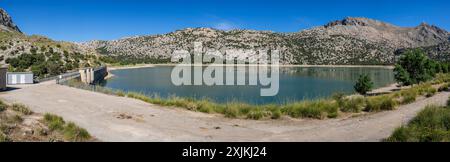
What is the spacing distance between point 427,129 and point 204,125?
20.7 ft

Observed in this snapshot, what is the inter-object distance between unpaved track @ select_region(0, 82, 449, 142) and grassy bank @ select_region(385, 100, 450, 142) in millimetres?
585

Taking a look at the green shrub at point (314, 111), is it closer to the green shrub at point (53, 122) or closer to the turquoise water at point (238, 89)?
the turquoise water at point (238, 89)

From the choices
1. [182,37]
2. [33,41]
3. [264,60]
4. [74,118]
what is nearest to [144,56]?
[182,37]

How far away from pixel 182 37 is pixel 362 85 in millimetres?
142721

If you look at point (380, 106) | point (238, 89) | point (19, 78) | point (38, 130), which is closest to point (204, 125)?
point (38, 130)

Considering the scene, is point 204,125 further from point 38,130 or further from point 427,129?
point 427,129

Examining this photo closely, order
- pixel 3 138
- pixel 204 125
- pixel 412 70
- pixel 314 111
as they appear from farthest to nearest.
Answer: pixel 412 70 → pixel 314 111 → pixel 204 125 → pixel 3 138

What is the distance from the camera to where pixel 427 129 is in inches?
388

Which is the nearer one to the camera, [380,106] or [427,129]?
[427,129]

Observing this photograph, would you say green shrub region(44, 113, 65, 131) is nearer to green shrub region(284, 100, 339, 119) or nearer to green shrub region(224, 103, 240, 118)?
green shrub region(224, 103, 240, 118)

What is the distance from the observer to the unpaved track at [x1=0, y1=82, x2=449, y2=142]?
33.4 feet
